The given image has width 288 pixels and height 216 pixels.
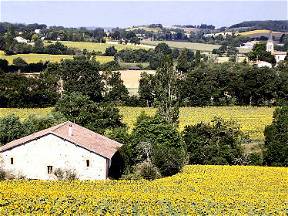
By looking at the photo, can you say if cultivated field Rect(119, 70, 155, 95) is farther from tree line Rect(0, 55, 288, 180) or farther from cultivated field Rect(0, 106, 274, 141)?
tree line Rect(0, 55, 288, 180)

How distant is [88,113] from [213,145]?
13.5 m

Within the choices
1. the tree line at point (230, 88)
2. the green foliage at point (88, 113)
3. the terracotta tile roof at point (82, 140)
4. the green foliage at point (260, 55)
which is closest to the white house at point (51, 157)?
the terracotta tile roof at point (82, 140)

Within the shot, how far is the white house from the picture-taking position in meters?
38.6

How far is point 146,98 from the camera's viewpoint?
8750 centimetres

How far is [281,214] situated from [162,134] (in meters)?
18.4

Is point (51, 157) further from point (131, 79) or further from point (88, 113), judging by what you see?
point (131, 79)

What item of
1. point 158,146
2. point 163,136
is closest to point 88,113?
point 163,136

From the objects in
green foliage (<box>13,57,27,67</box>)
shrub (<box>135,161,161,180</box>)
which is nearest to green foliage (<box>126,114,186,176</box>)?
shrub (<box>135,161,161,180</box>)

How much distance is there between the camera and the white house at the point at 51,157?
38562mm

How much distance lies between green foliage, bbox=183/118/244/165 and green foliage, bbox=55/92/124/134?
8.83 m

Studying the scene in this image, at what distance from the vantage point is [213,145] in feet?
156


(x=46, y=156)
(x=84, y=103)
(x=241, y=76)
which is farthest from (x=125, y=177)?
(x=241, y=76)

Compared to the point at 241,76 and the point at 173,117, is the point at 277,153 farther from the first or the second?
the point at 241,76

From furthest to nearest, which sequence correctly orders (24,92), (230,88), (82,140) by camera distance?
(230,88), (24,92), (82,140)
